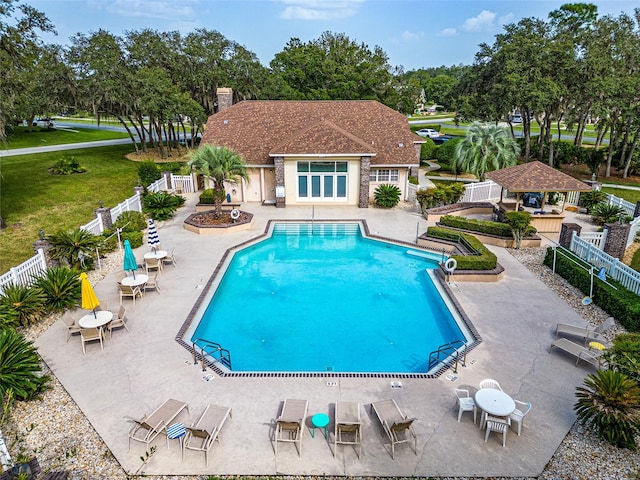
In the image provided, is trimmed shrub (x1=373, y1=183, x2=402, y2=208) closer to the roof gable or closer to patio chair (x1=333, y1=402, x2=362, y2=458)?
the roof gable

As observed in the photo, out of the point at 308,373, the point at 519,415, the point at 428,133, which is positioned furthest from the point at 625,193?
the point at 428,133

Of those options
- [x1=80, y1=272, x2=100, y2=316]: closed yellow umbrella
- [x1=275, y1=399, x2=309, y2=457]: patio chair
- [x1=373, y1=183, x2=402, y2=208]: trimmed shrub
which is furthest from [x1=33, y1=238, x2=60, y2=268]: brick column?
[x1=373, y1=183, x2=402, y2=208]: trimmed shrub

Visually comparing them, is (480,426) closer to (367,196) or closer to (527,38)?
(367,196)

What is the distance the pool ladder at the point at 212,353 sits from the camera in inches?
445

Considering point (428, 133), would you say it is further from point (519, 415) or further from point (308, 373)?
point (519, 415)

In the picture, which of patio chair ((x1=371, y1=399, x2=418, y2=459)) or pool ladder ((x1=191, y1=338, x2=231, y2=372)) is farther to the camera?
pool ladder ((x1=191, y1=338, x2=231, y2=372))

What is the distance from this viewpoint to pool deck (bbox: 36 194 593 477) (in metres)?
8.19

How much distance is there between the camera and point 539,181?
2094 cm

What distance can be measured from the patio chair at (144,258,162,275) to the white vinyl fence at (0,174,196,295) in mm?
3214

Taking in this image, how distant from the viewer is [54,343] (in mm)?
12219

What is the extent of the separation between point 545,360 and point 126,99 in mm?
34204

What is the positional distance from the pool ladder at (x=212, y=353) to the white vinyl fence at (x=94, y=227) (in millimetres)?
6818

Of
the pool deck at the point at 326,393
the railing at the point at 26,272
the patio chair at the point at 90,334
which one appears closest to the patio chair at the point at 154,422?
the pool deck at the point at 326,393

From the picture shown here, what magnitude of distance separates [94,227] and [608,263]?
70.9 ft
